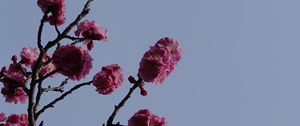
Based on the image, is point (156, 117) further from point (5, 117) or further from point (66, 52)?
point (5, 117)

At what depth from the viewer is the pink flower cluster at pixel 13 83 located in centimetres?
488

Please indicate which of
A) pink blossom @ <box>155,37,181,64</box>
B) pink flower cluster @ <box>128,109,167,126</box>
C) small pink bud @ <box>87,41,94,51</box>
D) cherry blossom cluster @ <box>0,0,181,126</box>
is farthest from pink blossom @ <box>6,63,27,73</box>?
pink blossom @ <box>155,37,181,64</box>

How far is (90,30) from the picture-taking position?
5102mm

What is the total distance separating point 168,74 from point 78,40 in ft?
3.12

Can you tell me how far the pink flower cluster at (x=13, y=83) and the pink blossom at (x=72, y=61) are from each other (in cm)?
43

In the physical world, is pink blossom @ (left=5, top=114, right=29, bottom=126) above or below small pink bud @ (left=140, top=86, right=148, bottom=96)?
above

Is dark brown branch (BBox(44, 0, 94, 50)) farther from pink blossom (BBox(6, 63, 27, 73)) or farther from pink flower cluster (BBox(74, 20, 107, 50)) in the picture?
pink blossom (BBox(6, 63, 27, 73))

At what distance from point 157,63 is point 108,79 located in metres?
0.82

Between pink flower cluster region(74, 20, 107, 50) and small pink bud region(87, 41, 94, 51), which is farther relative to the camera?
small pink bud region(87, 41, 94, 51)

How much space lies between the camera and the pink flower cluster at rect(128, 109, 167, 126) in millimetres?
4574

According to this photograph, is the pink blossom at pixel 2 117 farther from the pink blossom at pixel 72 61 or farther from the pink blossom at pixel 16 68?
the pink blossom at pixel 72 61

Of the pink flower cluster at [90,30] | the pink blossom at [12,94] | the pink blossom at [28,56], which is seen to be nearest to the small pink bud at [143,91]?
the pink flower cluster at [90,30]

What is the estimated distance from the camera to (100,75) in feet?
17.0

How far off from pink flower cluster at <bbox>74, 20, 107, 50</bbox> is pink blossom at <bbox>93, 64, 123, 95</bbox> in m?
0.36
